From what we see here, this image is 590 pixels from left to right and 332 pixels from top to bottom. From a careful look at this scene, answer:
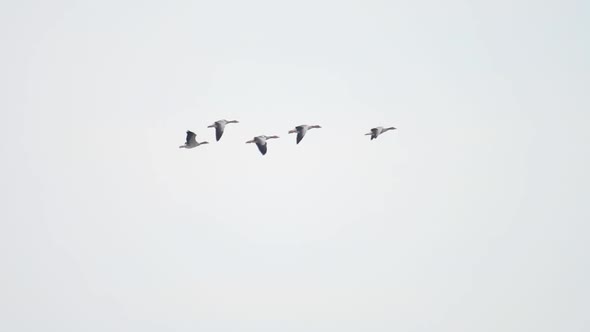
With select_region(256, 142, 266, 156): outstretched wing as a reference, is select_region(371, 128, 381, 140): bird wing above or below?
above

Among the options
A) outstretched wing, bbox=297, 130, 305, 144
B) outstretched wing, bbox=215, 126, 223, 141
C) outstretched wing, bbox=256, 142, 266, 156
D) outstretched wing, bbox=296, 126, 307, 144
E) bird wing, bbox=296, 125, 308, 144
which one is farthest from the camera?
bird wing, bbox=296, 125, 308, 144

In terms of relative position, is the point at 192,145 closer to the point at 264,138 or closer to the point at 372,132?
the point at 264,138

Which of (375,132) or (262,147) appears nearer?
(262,147)

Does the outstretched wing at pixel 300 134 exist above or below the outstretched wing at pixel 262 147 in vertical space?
above

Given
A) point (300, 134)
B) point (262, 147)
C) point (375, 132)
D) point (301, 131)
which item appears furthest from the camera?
point (375, 132)

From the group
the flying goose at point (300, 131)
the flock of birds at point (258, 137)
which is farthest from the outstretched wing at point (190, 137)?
the flying goose at point (300, 131)

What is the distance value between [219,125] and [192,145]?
9625mm

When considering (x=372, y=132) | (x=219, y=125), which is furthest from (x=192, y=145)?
(x=372, y=132)

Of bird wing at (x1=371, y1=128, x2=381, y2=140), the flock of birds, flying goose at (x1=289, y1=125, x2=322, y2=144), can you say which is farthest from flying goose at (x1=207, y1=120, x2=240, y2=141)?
bird wing at (x1=371, y1=128, x2=381, y2=140)

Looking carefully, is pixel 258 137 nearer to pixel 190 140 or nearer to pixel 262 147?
pixel 262 147

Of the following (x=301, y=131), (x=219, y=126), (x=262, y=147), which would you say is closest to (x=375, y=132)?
(x=301, y=131)

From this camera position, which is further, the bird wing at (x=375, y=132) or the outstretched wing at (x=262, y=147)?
the bird wing at (x=375, y=132)

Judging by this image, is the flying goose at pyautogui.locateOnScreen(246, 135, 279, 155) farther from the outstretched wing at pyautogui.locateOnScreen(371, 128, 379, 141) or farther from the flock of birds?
the outstretched wing at pyautogui.locateOnScreen(371, 128, 379, 141)

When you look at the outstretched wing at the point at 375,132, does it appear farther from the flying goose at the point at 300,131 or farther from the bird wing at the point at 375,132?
the flying goose at the point at 300,131
